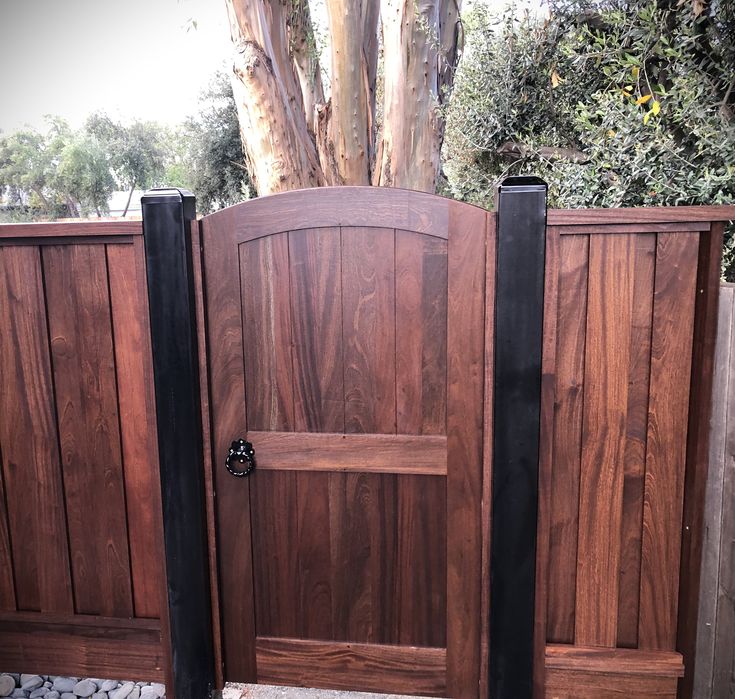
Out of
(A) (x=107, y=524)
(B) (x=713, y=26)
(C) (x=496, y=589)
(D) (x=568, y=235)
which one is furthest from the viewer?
(B) (x=713, y=26)

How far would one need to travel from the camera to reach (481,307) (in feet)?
5.44

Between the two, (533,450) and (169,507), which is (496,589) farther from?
(169,507)

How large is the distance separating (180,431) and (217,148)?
6744 millimetres

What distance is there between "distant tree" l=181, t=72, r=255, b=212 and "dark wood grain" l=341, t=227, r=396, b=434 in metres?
6.29

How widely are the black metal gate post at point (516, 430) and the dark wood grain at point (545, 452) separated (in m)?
0.03

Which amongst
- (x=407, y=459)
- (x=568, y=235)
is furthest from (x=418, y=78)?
(x=407, y=459)

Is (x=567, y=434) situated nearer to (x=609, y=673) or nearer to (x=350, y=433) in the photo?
(x=350, y=433)

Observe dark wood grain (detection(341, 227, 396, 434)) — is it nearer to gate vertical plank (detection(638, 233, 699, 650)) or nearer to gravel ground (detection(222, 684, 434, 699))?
gate vertical plank (detection(638, 233, 699, 650))

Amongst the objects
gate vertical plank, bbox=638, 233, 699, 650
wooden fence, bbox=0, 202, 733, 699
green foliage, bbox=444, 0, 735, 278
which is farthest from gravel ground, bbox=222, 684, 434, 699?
green foliage, bbox=444, 0, 735, 278

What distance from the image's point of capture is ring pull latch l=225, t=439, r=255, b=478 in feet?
5.88

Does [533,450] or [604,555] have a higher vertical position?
[533,450]

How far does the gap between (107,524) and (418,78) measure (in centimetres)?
322

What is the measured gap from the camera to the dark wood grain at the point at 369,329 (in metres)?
1.69

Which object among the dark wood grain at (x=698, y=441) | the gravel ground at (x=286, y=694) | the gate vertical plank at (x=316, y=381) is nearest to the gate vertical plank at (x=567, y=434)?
the dark wood grain at (x=698, y=441)
